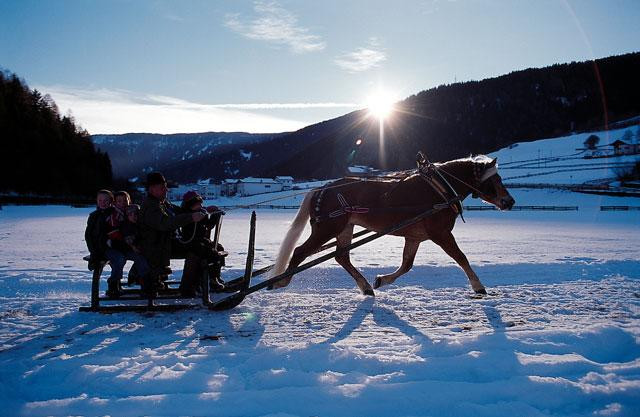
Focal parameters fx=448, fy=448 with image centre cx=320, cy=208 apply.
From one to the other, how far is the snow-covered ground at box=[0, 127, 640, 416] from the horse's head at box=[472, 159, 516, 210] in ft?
4.34

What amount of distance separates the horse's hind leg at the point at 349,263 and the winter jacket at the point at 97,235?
9.77ft

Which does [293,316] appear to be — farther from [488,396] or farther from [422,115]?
[422,115]

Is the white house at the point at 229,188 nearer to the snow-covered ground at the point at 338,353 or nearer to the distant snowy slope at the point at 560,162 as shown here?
the distant snowy slope at the point at 560,162

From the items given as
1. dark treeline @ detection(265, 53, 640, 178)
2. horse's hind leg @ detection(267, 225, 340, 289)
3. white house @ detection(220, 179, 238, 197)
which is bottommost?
white house @ detection(220, 179, 238, 197)

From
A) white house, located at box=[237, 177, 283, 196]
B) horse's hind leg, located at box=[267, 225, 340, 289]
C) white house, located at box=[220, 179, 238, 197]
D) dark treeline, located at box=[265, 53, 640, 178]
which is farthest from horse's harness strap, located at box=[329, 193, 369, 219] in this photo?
white house, located at box=[220, 179, 238, 197]

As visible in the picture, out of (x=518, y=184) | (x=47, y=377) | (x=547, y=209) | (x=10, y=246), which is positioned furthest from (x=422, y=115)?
(x=47, y=377)

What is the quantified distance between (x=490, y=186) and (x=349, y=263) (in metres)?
2.28

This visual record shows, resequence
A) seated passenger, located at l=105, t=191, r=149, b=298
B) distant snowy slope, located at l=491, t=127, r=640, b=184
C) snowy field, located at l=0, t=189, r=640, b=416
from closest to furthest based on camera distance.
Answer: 1. snowy field, located at l=0, t=189, r=640, b=416
2. seated passenger, located at l=105, t=191, r=149, b=298
3. distant snowy slope, located at l=491, t=127, r=640, b=184

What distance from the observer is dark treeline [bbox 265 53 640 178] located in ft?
322

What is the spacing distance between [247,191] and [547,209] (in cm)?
6887

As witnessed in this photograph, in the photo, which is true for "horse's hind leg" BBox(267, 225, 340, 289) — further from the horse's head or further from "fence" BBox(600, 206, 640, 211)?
"fence" BBox(600, 206, 640, 211)

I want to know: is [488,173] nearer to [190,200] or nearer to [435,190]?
[435,190]

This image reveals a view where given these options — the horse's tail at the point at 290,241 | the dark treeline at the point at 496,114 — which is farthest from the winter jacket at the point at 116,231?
the dark treeline at the point at 496,114

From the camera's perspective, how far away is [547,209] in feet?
120
